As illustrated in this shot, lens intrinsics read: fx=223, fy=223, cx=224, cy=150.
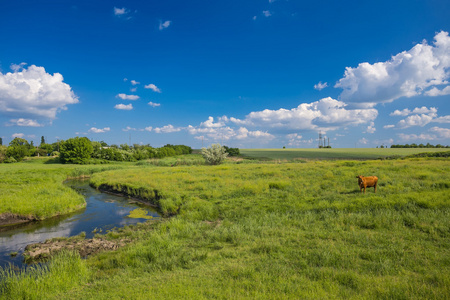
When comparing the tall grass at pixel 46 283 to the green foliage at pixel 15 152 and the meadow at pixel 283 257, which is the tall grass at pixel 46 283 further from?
the green foliage at pixel 15 152

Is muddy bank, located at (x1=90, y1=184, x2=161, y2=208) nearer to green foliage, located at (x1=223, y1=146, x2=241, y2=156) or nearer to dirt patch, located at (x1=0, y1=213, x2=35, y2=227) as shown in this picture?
dirt patch, located at (x1=0, y1=213, x2=35, y2=227)

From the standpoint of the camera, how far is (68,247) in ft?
36.4

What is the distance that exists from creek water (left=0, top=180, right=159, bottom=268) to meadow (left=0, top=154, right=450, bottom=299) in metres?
2.77

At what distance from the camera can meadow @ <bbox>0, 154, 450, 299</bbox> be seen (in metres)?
5.51

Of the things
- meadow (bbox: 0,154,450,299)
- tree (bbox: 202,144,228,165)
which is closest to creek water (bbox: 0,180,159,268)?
meadow (bbox: 0,154,450,299)

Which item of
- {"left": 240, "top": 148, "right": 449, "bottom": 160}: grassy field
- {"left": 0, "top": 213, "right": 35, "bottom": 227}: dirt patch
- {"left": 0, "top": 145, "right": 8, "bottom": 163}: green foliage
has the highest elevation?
{"left": 0, "top": 145, "right": 8, "bottom": 163}: green foliage

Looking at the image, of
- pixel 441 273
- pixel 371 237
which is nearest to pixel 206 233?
pixel 371 237

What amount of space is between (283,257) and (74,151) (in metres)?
79.6

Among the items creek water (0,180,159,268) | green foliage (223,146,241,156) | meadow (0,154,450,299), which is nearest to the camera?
meadow (0,154,450,299)

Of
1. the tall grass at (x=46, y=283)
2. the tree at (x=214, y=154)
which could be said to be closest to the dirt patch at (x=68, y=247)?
the tall grass at (x=46, y=283)

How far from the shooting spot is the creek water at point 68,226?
11.9 meters

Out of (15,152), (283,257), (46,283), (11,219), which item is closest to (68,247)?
(46,283)

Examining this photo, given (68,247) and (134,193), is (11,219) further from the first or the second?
(134,193)

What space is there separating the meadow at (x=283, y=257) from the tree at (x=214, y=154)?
124 feet
